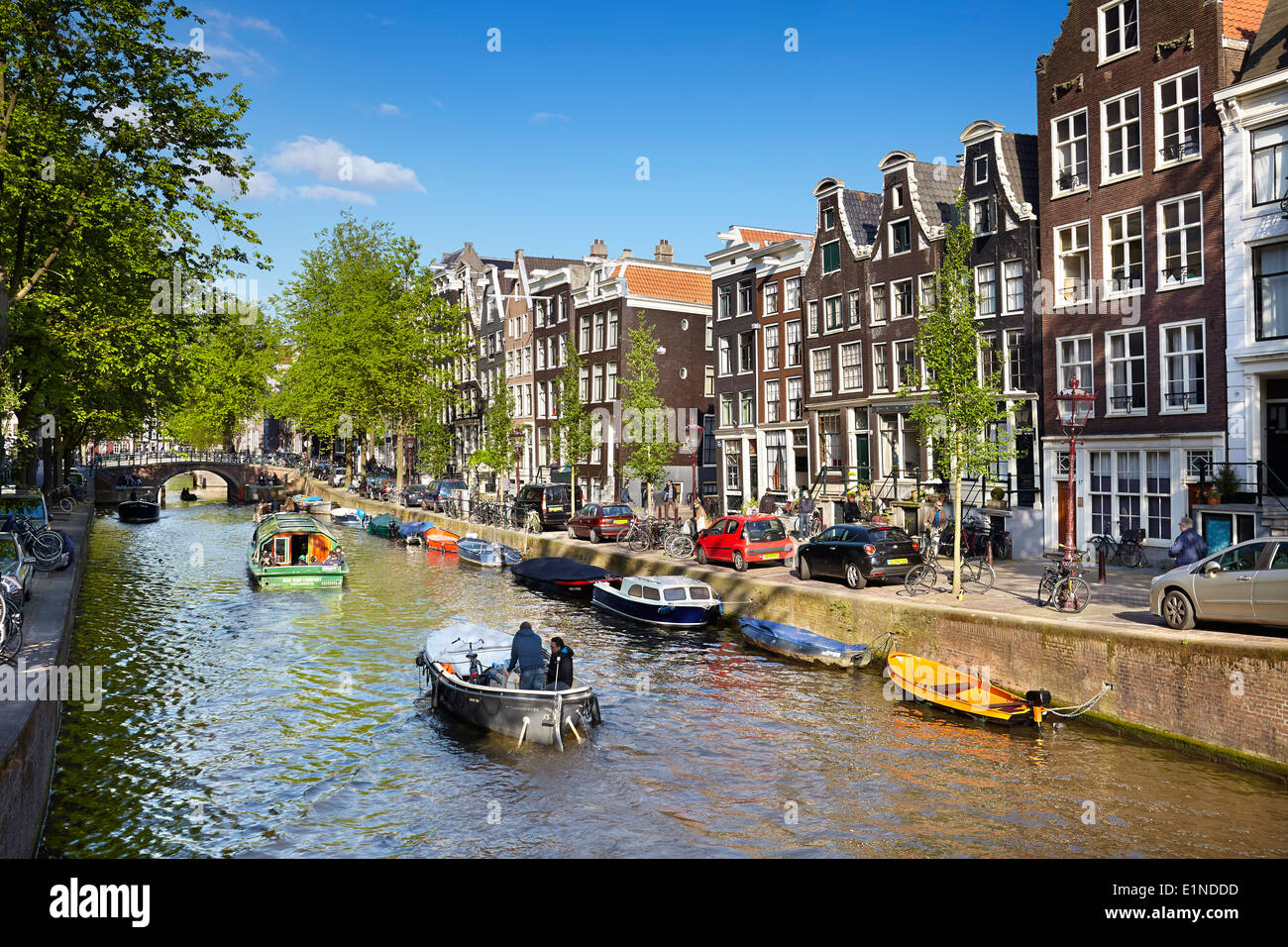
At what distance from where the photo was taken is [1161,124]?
100 ft

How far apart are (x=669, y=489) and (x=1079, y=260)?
82.5 feet

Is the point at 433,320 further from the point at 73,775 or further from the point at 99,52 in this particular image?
the point at 73,775

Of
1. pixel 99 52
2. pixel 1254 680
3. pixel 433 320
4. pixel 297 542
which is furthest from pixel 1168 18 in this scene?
pixel 433 320

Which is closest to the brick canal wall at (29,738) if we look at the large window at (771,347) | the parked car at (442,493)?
the large window at (771,347)

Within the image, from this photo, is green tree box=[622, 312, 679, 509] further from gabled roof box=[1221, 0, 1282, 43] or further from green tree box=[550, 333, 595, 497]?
gabled roof box=[1221, 0, 1282, 43]

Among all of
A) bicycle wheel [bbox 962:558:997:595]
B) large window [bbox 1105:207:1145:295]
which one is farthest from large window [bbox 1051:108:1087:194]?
bicycle wheel [bbox 962:558:997:595]

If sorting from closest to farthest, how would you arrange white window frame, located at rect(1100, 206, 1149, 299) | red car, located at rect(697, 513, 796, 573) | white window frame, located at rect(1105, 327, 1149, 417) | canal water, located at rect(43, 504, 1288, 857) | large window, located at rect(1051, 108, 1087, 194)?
canal water, located at rect(43, 504, 1288, 857) < white window frame, located at rect(1105, 327, 1149, 417) < white window frame, located at rect(1100, 206, 1149, 299) < large window, located at rect(1051, 108, 1087, 194) < red car, located at rect(697, 513, 796, 573)

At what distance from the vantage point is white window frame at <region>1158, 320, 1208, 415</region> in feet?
95.5

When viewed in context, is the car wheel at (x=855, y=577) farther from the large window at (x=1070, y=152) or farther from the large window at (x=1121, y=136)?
the large window at (x=1070, y=152)

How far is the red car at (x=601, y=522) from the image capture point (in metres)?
45.1

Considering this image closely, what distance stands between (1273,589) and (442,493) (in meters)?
57.6

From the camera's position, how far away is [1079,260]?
3416cm

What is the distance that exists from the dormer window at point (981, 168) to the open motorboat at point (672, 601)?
2020cm

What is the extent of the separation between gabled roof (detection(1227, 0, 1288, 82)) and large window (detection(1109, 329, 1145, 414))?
803 cm
